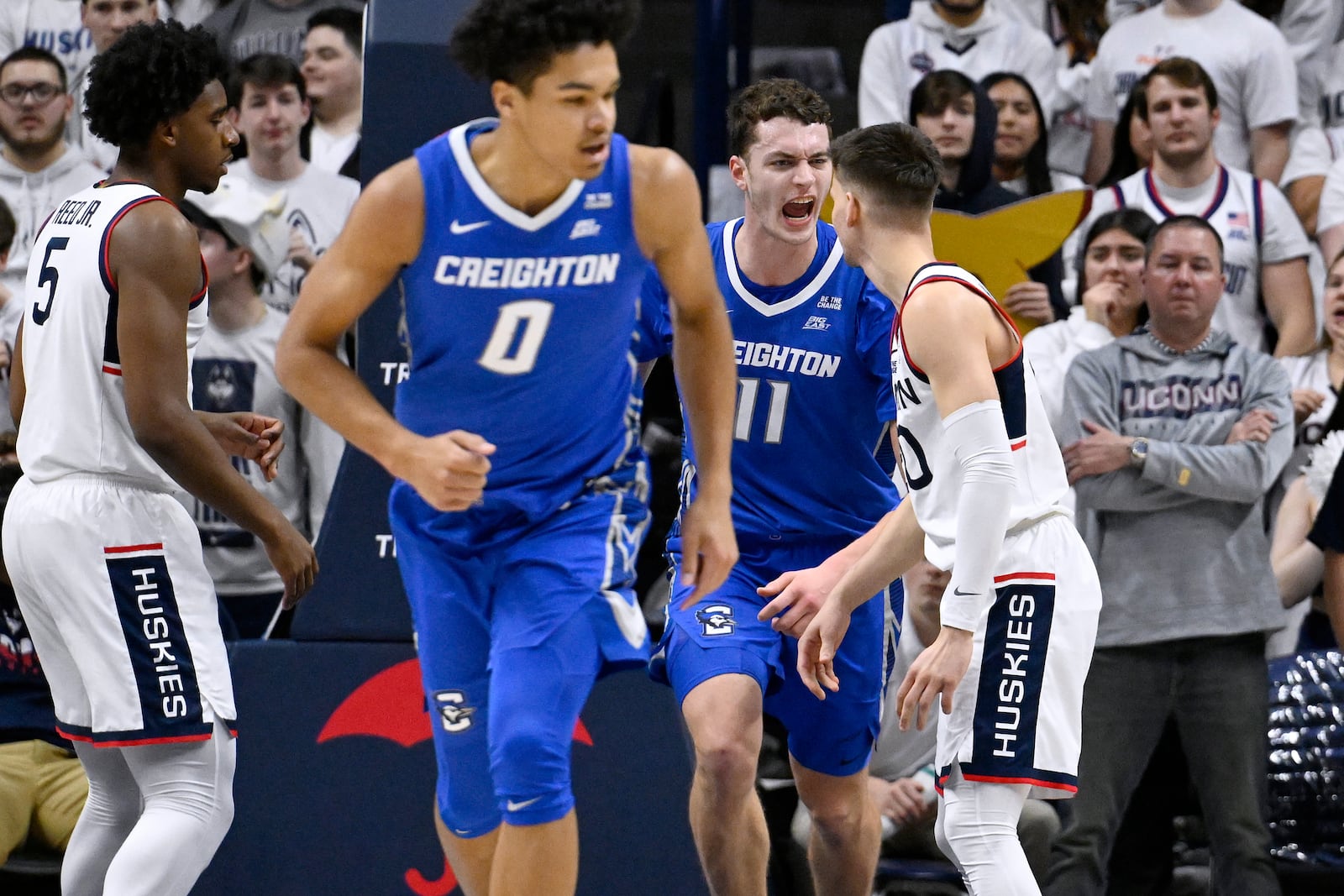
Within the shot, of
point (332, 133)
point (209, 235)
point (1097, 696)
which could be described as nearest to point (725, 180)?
point (332, 133)

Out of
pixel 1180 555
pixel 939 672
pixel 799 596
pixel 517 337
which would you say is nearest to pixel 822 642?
pixel 799 596

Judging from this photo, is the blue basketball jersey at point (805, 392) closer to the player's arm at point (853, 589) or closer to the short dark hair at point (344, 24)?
the player's arm at point (853, 589)

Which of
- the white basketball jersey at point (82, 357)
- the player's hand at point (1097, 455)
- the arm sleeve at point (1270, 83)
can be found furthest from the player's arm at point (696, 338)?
the arm sleeve at point (1270, 83)

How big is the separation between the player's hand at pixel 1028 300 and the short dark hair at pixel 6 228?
12.5 ft

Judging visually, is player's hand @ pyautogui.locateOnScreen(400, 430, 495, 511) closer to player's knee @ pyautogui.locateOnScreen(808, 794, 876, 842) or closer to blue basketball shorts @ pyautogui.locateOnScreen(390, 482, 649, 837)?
blue basketball shorts @ pyautogui.locateOnScreen(390, 482, 649, 837)

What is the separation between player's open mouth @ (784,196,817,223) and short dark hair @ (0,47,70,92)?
13.4 ft

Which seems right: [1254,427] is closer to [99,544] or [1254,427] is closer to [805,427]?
[805,427]

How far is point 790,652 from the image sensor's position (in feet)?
15.3

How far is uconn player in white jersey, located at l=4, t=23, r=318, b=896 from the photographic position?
158 inches

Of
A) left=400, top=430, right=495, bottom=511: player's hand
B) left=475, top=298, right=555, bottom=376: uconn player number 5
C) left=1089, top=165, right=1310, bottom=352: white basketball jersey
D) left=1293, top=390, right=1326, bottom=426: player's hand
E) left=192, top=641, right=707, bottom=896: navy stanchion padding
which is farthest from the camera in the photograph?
left=1089, top=165, right=1310, bottom=352: white basketball jersey

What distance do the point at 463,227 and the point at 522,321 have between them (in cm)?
23

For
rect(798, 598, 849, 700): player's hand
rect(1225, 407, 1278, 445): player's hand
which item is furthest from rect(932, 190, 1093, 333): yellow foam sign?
rect(798, 598, 849, 700): player's hand

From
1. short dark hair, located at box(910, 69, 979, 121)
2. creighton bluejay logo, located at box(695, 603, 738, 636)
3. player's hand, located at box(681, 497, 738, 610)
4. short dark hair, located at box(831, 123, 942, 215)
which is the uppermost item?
short dark hair, located at box(910, 69, 979, 121)

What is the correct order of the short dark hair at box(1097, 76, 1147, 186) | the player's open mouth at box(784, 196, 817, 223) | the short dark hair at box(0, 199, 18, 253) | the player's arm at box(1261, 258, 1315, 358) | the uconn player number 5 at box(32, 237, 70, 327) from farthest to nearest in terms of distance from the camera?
the short dark hair at box(1097, 76, 1147, 186)
the player's arm at box(1261, 258, 1315, 358)
the short dark hair at box(0, 199, 18, 253)
the player's open mouth at box(784, 196, 817, 223)
the uconn player number 5 at box(32, 237, 70, 327)
